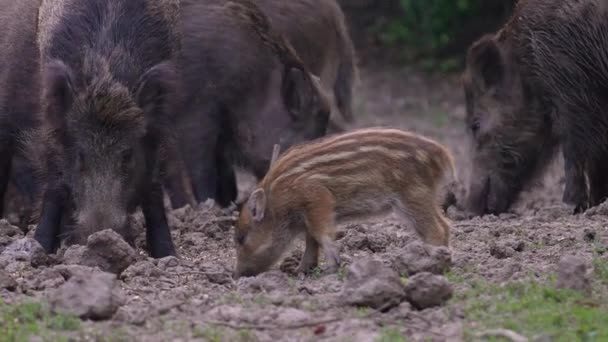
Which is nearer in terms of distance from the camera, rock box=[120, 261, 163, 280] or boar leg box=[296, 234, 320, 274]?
rock box=[120, 261, 163, 280]

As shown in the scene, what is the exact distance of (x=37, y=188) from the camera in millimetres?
7809

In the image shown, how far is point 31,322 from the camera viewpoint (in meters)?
4.70

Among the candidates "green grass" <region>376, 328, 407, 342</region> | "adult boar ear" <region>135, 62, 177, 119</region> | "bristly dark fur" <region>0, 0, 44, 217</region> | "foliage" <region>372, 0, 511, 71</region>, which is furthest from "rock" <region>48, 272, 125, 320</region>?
"foliage" <region>372, 0, 511, 71</region>

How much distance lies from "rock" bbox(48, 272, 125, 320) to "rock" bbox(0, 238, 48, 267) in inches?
46.0

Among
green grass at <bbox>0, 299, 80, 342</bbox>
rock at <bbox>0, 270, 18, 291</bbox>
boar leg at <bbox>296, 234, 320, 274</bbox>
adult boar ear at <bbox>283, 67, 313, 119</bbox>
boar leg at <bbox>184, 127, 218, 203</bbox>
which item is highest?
green grass at <bbox>0, 299, 80, 342</bbox>

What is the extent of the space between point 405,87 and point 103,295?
11914mm

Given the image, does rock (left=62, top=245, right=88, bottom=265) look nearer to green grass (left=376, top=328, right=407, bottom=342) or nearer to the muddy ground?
the muddy ground

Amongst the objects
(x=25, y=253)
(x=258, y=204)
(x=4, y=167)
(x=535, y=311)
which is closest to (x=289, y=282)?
(x=258, y=204)

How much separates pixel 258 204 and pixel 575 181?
10.2 feet

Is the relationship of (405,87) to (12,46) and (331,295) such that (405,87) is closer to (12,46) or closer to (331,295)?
(12,46)

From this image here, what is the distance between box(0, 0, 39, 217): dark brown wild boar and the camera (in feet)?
23.6

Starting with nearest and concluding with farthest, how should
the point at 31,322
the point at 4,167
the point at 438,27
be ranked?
the point at 31,322
the point at 4,167
the point at 438,27

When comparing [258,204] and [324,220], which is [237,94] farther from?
[324,220]

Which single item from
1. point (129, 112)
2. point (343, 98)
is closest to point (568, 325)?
point (129, 112)
